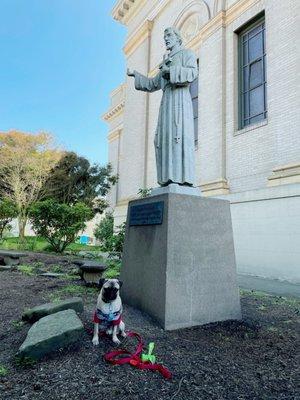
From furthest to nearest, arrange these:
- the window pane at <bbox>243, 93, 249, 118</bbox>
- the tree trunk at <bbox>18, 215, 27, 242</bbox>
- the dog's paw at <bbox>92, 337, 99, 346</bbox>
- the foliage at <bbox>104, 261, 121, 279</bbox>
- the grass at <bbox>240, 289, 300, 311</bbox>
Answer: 1. the tree trunk at <bbox>18, 215, 27, 242</bbox>
2. the window pane at <bbox>243, 93, 249, 118</bbox>
3. the foliage at <bbox>104, 261, 121, 279</bbox>
4. the grass at <bbox>240, 289, 300, 311</bbox>
5. the dog's paw at <bbox>92, 337, 99, 346</bbox>

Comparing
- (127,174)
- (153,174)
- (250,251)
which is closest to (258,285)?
(250,251)

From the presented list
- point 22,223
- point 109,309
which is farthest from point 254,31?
point 22,223

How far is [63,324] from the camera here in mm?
3303

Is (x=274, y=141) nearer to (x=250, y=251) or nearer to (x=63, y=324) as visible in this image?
(x=250, y=251)

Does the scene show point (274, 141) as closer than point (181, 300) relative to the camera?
No

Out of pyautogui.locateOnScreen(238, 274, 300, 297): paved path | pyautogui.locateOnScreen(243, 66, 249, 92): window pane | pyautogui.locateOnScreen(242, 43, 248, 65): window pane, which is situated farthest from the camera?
pyautogui.locateOnScreen(242, 43, 248, 65): window pane

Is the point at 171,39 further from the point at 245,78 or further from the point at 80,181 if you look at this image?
the point at 80,181

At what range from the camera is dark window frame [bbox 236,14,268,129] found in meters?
11.2

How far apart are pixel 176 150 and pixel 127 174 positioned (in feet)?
47.2

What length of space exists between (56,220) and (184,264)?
10.6 metres

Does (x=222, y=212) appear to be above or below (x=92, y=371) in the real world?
above

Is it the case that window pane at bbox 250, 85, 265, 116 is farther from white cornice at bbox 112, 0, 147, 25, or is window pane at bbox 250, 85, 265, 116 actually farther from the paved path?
white cornice at bbox 112, 0, 147, 25

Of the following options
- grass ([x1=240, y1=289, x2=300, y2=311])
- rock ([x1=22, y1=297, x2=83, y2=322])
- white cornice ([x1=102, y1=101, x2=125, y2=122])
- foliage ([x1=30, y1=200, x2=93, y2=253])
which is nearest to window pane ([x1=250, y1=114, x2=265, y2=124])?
grass ([x1=240, y1=289, x2=300, y2=311])

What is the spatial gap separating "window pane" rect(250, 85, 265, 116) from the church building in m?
0.03
